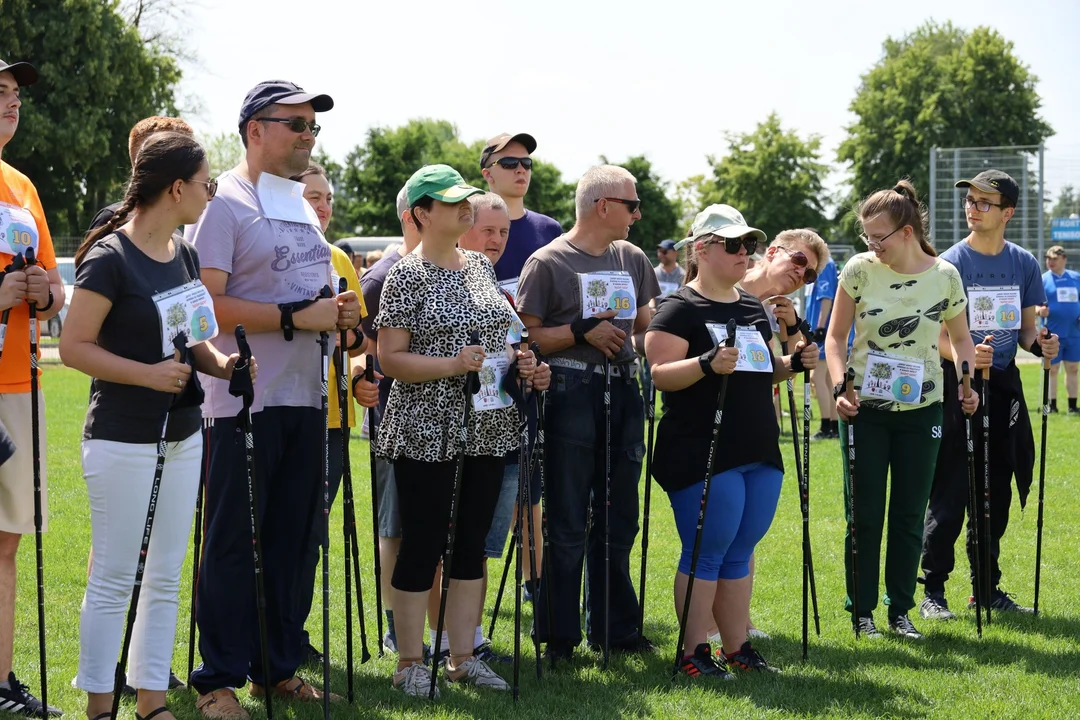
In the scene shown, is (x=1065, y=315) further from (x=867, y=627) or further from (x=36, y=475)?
(x=36, y=475)

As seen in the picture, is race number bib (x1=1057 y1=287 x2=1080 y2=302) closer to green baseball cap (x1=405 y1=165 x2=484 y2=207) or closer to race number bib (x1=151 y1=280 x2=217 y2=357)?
green baseball cap (x1=405 y1=165 x2=484 y2=207)

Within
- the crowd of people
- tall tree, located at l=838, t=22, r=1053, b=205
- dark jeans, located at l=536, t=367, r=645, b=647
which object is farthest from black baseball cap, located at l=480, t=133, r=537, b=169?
tall tree, located at l=838, t=22, r=1053, b=205

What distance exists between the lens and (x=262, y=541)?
15.2ft

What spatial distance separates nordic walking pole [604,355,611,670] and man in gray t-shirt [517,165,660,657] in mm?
11

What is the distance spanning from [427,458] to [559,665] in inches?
55.1

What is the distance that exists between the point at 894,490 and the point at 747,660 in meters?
1.40

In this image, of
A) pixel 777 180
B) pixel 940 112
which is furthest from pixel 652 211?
pixel 940 112

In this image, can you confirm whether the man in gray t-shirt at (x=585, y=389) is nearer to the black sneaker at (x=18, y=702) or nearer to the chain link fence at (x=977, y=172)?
the black sneaker at (x=18, y=702)

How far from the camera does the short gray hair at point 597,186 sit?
17.9ft

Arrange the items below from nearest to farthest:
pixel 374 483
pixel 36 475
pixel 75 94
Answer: pixel 36 475 → pixel 374 483 → pixel 75 94

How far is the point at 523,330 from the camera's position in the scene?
503 cm

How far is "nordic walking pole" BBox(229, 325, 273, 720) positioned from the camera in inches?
159

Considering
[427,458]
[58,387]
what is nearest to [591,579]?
[427,458]

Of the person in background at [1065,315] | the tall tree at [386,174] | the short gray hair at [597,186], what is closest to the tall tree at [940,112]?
the tall tree at [386,174]
